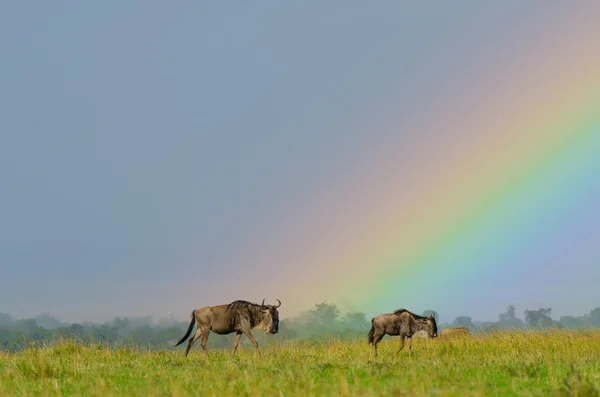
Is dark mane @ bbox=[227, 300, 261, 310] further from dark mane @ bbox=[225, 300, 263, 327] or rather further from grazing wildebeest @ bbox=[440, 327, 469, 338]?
grazing wildebeest @ bbox=[440, 327, 469, 338]

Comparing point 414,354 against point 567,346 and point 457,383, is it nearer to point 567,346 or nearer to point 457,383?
point 567,346

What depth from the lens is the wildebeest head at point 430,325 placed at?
76.8 feet

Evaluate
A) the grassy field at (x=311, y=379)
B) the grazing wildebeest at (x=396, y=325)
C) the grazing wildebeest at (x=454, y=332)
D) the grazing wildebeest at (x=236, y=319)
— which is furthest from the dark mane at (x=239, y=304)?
the grazing wildebeest at (x=454, y=332)


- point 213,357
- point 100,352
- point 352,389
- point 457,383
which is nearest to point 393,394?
point 352,389

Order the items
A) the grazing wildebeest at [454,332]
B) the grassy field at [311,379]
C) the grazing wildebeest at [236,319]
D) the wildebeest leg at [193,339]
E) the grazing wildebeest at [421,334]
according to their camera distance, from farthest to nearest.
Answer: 1. the grazing wildebeest at [454,332]
2. the grazing wildebeest at [421,334]
3. the grazing wildebeest at [236,319]
4. the wildebeest leg at [193,339]
5. the grassy field at [311,379]

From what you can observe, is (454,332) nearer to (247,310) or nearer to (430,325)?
(430,325)

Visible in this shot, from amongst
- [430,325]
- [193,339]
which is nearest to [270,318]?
[193,339]

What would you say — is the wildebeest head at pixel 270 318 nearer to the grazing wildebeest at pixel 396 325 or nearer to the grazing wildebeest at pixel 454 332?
the grazing wildebeest at pixel 396 325

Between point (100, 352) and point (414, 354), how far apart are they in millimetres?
9689

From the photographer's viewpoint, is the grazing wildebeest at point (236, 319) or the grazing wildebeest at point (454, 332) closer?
the grazing wildebeest at point (236, 319)

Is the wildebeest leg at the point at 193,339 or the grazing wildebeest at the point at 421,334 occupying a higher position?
the grazing wildebeest at the point at 421,334

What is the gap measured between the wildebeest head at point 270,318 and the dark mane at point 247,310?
0.48 ft

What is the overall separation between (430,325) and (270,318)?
5223 millimetres

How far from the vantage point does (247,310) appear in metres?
23.7
